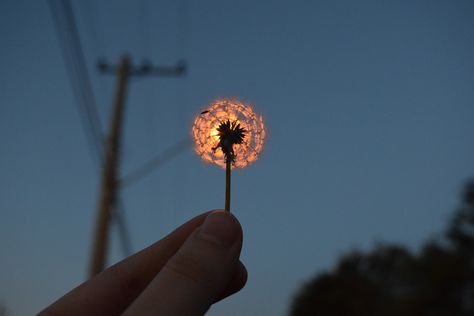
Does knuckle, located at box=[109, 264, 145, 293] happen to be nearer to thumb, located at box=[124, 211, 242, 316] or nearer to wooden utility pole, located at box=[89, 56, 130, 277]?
thumb, located at box=[124, 211, 242, 316]

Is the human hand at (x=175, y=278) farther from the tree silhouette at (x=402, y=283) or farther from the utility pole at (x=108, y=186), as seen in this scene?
the tree silhouette at (x=402, y=283)

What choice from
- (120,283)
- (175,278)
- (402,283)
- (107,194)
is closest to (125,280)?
(120,283)

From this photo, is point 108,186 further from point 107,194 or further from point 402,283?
point 402,283

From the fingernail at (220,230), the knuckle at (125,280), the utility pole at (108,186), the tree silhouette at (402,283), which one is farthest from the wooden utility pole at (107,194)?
the tree silhouette at (402,283)

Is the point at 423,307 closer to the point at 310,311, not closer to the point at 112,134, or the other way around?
the point at 310,311

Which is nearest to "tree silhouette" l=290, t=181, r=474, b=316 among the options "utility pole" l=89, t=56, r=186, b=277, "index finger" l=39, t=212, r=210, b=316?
"utility pole" l=89, t=56, r=186, b=277

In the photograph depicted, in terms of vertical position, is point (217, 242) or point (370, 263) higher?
point (370, 263)

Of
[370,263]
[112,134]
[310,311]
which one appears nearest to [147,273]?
[112,134]
